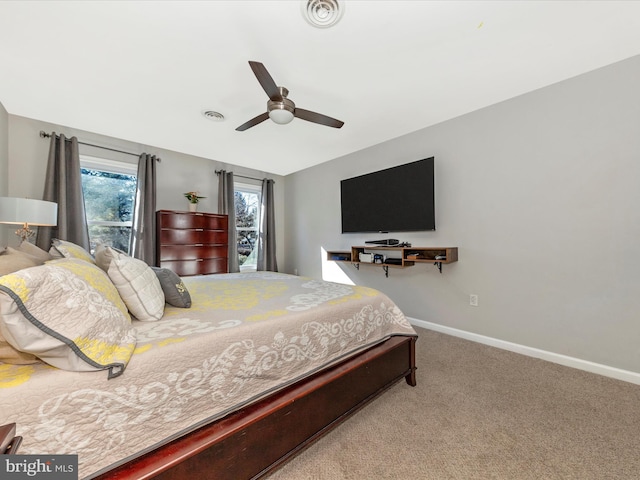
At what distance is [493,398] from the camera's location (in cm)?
182

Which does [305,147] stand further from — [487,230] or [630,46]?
[630,46]

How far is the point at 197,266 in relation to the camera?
3.95 metres

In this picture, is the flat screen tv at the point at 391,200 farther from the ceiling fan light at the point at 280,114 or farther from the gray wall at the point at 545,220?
the ceiling fan light at the point at 280,114

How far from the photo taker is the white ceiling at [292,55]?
64.6 inches

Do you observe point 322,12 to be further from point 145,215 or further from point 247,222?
point 247,222

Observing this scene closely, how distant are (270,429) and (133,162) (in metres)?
4.01

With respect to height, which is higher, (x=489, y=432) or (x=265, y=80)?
(x=265, y=80)

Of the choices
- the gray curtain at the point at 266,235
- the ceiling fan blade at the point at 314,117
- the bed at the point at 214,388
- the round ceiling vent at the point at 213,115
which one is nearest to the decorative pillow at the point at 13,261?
the bed at the point at 214,388

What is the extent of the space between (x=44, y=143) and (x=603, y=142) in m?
5.58

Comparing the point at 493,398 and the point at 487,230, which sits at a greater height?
the point at 487,230

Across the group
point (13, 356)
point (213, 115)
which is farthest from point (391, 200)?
point (13, 356)

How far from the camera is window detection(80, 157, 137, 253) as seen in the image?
3.51 m

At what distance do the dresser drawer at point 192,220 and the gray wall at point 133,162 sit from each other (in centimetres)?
47

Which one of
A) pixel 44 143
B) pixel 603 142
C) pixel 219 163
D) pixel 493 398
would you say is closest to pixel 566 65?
pixel 603 142
